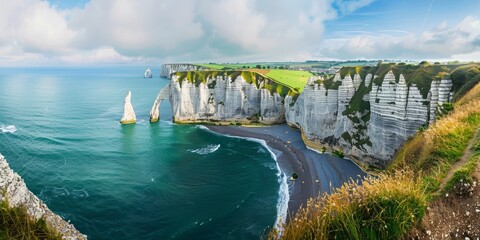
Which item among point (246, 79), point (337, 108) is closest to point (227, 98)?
point (246, 79)

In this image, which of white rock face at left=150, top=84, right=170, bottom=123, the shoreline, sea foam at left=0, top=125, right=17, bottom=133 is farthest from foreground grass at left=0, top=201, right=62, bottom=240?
white rock face at left=150, top=84, right=170, bottom=123

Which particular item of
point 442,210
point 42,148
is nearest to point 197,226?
point 442,210

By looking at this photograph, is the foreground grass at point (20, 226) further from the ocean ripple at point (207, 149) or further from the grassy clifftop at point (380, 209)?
the ocean ripple at point (207, 149)

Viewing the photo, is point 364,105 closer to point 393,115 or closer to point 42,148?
point 393,115

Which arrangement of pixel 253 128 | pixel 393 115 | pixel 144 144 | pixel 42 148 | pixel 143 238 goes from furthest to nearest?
pixel 253 128, pixel 144 144, pixel 42 148, pixel 393 115, pixel 143 238

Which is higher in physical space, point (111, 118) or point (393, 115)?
point (393, 115)

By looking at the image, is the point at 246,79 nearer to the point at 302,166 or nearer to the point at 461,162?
the point at 302,166
